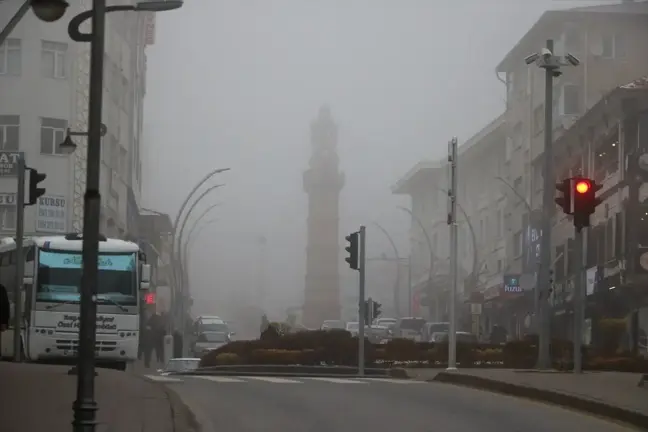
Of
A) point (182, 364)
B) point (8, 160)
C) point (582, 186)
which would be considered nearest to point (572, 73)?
point (8, 160)

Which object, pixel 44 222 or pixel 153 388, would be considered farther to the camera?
pixel 44 222

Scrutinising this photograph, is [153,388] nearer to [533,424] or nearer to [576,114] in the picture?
[533,424]

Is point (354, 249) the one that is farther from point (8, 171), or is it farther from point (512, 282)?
point (8, 171)

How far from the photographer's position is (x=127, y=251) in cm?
3297

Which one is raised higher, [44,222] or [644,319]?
[44,222]

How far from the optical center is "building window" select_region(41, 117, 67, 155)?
65.4 meters

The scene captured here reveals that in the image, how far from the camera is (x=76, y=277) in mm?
32219

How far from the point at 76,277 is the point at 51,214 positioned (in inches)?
1291

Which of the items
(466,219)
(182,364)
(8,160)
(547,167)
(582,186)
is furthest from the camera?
(466,219)

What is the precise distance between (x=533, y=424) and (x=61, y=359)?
731 inches

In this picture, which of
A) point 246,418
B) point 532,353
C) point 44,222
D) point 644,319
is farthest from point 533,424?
point 44,222

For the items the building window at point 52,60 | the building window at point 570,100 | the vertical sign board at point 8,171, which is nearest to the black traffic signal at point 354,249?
the vertical sign board at point 8,171

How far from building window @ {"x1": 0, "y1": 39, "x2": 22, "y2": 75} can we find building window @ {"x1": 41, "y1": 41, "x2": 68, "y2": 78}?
1.13 meters

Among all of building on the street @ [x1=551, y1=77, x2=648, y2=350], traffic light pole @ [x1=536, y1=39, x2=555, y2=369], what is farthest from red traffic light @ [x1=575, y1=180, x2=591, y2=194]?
building on the street @ [x1=551, y1=77, x2=648, y2=350]
